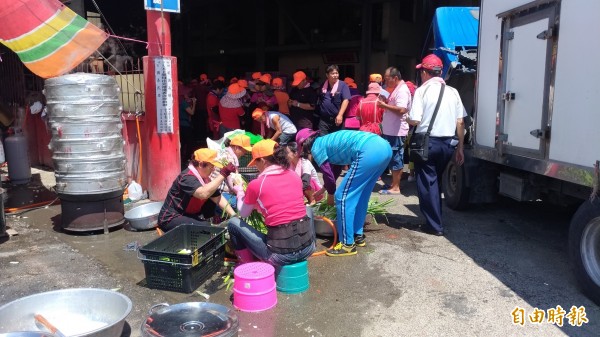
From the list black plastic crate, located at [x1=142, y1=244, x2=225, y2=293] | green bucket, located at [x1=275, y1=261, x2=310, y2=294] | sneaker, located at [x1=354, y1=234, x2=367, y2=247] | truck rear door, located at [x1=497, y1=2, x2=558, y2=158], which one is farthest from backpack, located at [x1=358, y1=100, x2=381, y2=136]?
black plastic crate, located at [x1=142, y1=244, x2=225, y2=293]

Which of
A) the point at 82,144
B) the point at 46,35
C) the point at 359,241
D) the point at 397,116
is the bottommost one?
the point at 359,241

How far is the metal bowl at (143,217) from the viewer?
217 inches

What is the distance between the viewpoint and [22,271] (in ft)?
14.4

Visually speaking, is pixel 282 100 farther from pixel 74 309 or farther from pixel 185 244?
pixel 74 309

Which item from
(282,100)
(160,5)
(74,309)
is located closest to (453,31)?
(282,100)

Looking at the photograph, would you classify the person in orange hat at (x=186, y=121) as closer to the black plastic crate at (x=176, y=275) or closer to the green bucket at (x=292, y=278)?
the black plastic crate at (x=176, y=275)

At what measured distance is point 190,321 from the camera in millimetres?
2949

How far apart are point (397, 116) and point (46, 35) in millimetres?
4640

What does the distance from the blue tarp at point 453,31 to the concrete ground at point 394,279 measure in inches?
112

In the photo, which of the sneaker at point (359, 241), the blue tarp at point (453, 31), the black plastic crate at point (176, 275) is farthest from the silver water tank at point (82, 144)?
the blue tarp at point (453, 31)

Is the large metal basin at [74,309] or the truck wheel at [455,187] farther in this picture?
the truck wheel at [455,187]

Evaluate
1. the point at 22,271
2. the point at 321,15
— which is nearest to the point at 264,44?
the point at 321,15

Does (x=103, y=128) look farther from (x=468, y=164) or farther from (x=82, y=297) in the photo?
(x=468, y=164)

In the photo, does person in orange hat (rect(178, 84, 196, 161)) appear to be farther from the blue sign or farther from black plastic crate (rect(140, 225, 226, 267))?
black plastic crate (rect(140, 225, 226, 267))
